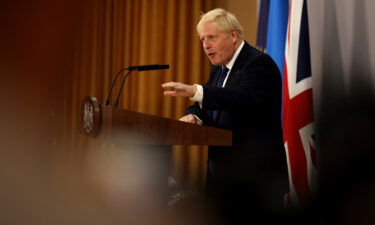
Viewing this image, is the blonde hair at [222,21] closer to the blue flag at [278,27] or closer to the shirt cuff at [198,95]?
the shirt cuff at [198,95]

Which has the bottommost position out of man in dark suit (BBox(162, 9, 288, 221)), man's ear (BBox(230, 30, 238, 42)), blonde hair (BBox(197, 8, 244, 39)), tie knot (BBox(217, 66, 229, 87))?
man in dark suit (BBox(162, 9, 288, 221))

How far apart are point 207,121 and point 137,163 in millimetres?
695

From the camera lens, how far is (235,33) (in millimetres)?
1886

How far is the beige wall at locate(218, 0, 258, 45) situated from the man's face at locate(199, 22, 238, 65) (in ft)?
4.53

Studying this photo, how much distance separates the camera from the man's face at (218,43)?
187 centimetres

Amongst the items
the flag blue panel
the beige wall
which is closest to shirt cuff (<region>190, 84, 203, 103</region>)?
the flag blue panel

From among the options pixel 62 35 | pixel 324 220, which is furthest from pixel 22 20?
pixel 324 220

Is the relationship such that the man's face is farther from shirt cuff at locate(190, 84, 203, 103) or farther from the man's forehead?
shirt cuff at locate(190, 84, 203, 103)

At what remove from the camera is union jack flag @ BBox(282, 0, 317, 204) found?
7.48ft

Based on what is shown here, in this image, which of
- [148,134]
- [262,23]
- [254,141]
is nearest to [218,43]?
[254,141]

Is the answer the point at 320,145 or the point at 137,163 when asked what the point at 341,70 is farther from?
the point at 137,163

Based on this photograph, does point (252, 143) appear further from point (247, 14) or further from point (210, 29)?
point (247, 14)

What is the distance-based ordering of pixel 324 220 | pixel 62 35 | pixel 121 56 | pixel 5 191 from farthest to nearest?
pixel 62 35 < pixel 121 56 < pixel 5 191 < pixel 324 220

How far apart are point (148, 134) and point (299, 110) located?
1389 millimetres
